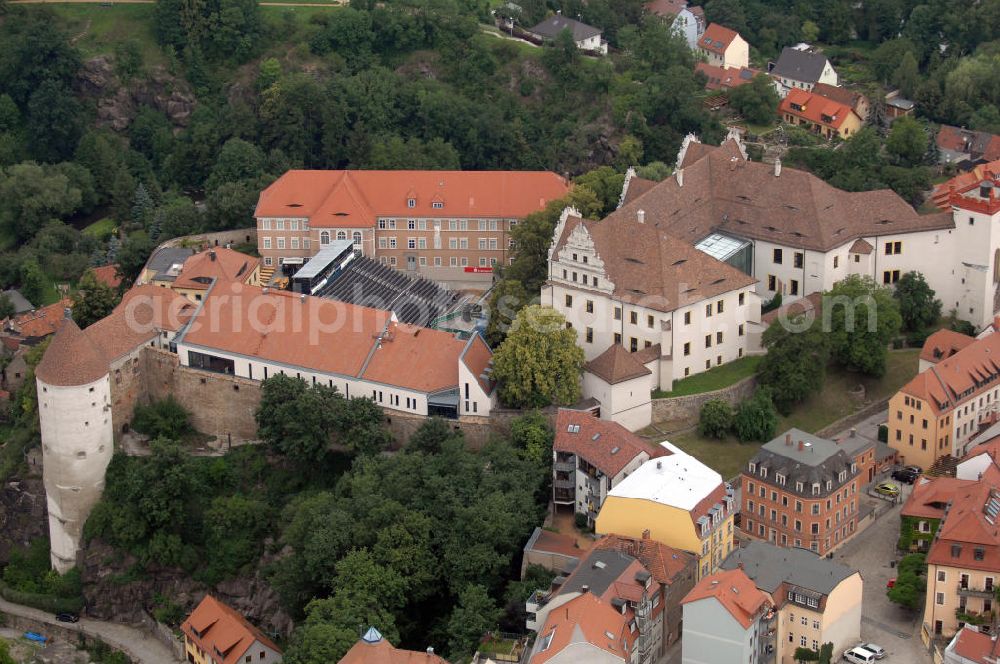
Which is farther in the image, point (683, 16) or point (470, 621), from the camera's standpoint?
point (683, 16)

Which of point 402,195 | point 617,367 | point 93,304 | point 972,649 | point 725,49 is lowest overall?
point 972,649

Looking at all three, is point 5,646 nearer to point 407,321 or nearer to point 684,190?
point 407,321

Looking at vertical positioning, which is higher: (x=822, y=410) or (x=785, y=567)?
(x=822, y=410)

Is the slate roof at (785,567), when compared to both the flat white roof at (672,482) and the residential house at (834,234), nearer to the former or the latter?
the flat white roof at (672,482)

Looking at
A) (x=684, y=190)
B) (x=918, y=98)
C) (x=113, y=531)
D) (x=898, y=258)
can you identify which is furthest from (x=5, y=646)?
(x=918, y=98)

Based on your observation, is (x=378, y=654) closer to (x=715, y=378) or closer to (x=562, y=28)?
(x=715, y=378)

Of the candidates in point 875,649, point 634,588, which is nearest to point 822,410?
point 875,649
